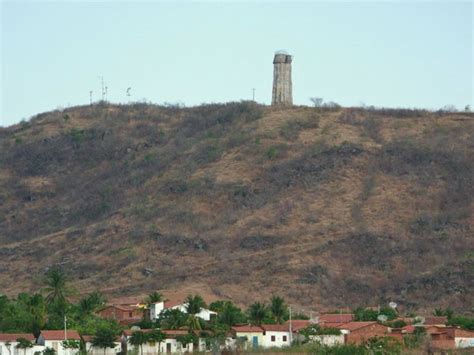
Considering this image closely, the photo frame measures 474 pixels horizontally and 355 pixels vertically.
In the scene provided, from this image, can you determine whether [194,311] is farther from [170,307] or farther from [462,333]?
[462,333]

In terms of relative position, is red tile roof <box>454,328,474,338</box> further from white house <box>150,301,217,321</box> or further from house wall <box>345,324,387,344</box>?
white house <box>150,301,217,321</box>

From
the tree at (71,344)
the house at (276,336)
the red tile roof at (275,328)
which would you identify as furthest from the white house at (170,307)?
the tree at (71,344)

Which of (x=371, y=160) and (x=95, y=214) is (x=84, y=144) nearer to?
(x=95, y=214)

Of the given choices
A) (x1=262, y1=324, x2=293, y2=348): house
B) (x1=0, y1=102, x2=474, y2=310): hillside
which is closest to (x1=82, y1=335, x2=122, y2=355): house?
(x1=262, y1=324, x2=293, y2=348): house

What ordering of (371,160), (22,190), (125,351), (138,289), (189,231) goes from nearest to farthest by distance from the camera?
(125,351) → (138,289) → (189,231) → (371,160) → (22,190)

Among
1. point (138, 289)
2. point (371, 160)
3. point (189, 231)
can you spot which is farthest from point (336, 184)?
point (138, 289)

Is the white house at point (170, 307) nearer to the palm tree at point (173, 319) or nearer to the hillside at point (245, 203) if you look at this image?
the palm tree at point (173, 319)

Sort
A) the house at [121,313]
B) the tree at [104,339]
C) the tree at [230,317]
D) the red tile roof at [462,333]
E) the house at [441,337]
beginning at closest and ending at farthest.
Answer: the house at [441,337], the tree at [104,339], the red tile roof at [462,333], the tree at [230,317], the house at [121,313]
